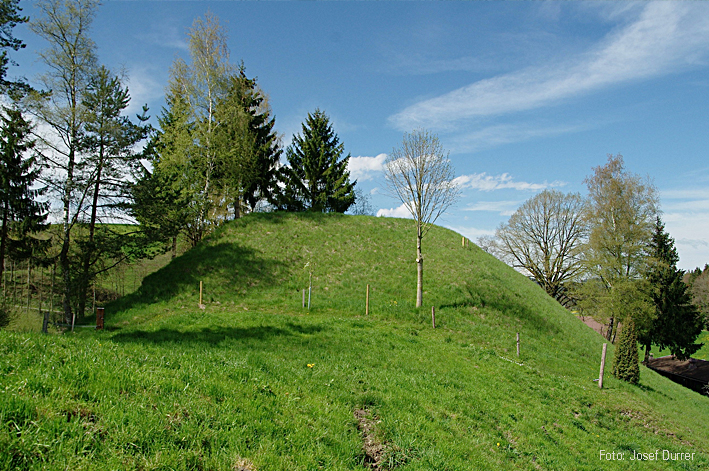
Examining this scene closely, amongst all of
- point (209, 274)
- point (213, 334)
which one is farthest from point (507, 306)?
point (209, 274)

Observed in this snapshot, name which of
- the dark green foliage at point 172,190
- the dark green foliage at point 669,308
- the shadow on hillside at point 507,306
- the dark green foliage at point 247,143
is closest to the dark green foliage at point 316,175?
the dark green foliage at point 247,143

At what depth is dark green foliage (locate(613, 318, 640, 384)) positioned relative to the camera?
1700 centimetres

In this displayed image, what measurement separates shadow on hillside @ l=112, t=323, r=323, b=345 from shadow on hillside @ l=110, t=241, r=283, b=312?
26.3ft

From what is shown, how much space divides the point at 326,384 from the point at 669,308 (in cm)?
4218

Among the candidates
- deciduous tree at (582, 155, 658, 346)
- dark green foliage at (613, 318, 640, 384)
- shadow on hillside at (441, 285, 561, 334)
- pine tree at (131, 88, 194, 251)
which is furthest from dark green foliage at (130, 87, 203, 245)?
deciduous tree at (582, 155, 658, 346)

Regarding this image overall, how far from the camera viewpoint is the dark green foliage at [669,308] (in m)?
33.8

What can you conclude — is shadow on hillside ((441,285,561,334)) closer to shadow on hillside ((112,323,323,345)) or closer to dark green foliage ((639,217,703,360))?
shadow on hillside ((112,323,323,345))

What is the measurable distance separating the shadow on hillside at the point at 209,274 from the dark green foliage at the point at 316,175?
14291 millimetres

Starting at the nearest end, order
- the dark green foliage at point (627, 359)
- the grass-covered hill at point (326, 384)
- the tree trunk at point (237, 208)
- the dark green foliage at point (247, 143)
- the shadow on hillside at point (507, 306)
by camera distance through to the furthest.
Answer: the grass-covered hill at point (326, 384), the dark green foliage at point (627, 359), the shadow on hillside at point (507, 306), the dark green foliage at point (247, 143), the tree trunk at point (237, 208)

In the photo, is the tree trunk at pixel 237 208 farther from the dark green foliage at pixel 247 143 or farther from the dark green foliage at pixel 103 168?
the dark green foliage at pixel 103 168

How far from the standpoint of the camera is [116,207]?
20.6 metres

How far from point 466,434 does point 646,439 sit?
7857 mm

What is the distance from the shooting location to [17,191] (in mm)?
17469

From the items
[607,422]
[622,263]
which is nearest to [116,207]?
[607,422]
